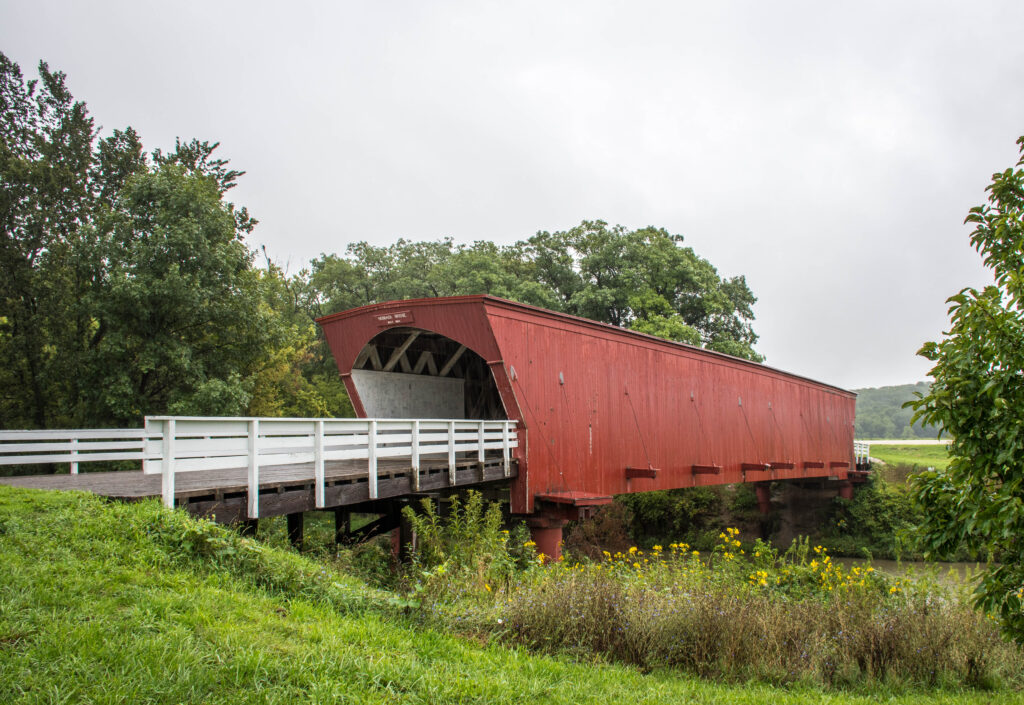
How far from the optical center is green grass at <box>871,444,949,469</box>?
103 feet

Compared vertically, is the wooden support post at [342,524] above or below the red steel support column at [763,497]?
above

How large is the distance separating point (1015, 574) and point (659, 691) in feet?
7.96

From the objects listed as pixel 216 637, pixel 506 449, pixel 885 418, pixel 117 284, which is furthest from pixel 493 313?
pixel 885 418

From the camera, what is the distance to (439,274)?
33.8 metres

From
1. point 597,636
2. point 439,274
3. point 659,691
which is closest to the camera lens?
point 659,691

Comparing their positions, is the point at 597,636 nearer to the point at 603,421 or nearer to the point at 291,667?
the point at 291,667

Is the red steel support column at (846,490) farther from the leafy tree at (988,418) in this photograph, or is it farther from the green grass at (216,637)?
the leafy tree at (988,418)

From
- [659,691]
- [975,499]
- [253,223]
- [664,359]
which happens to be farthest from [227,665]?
[253,223]

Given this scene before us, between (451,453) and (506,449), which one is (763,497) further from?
(451,453)

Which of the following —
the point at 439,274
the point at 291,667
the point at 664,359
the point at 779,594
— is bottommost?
the point at 779,594

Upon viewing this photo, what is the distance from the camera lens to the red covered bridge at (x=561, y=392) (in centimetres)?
1238

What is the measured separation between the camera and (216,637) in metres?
4.12

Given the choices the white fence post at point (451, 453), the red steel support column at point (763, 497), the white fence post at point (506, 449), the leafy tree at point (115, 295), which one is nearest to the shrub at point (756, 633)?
the white fence post at point (451, 453)

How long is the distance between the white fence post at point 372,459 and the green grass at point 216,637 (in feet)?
8.84
